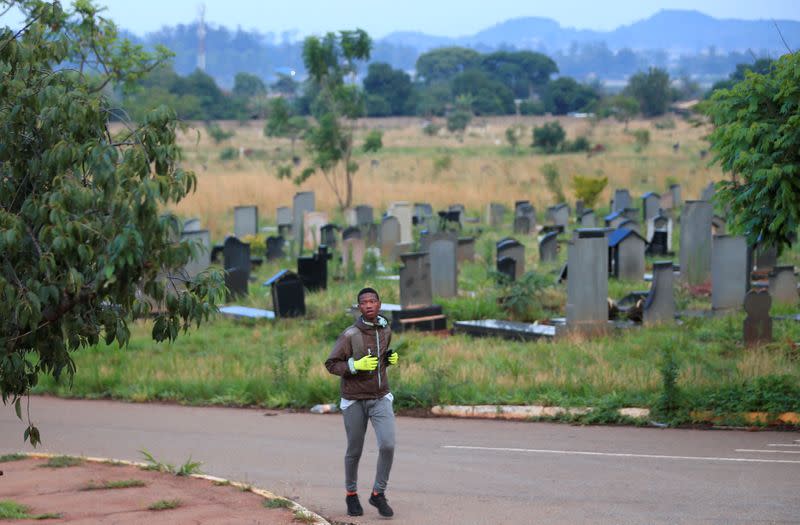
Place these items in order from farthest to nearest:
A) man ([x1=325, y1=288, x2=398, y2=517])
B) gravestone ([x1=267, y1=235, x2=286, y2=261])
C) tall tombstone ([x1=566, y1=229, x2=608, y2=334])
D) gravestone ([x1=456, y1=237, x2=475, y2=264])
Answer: gravestone ([x1=267, y1=235, x2=286, y2=261]) < gravestone ([x1=456, y1=237, x2=475, y2=264]) < tall tombstone ([x1=566, y1=229, x2=608, y2=334]) < man ([x1=325, y1=288, x2=398, y2=517])

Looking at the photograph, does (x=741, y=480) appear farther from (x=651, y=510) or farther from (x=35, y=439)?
(x=35, y=439)

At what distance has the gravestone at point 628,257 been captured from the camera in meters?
22.5

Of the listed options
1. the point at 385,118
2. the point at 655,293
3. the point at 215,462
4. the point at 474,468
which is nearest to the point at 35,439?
the point at 215,462

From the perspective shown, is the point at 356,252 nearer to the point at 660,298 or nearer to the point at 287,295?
the point at 287,295

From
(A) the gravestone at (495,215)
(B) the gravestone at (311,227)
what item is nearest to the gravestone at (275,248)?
(B) the gravestone at (311,227)

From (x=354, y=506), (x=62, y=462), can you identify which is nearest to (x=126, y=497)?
(x=62, y=462)

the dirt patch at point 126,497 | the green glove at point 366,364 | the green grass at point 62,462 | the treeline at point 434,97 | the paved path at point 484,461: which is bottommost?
the paved path at point 484,461

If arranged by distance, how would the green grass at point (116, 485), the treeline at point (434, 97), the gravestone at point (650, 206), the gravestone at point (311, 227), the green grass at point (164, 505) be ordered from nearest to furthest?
the green grass at point (164, 505), the green grass at point (116, 485), the gravestone at point (311, 227), the gravestone at point (650, 206), the treeline at point (434, 97)

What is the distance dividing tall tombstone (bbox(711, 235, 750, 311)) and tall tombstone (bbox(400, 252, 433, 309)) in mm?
4584

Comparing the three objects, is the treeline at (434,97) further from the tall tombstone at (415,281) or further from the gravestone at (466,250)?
the tall tombstone at (415,281)

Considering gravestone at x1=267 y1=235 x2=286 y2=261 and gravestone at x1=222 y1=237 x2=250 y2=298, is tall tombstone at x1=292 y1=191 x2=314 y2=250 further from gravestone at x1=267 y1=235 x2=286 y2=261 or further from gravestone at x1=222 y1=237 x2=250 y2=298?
gravestone at x1=222 y1=237 x2=250 y2=298

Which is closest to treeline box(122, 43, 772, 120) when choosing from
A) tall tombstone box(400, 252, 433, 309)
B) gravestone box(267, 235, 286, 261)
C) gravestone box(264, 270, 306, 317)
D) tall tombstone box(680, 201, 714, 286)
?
gravestone box(267, 235, 286, 261)

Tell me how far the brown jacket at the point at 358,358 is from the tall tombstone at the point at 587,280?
8.47 m

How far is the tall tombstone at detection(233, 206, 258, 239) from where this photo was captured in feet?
103
